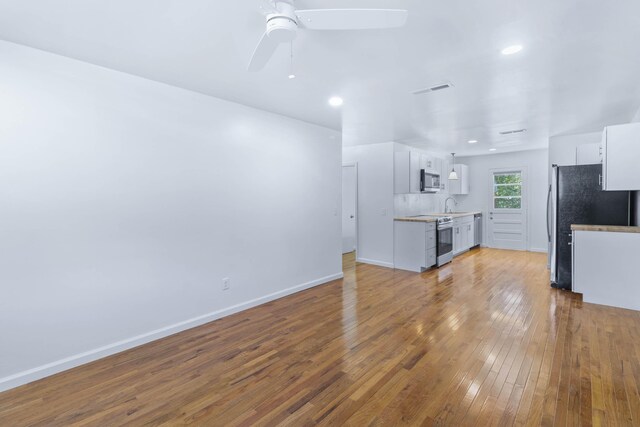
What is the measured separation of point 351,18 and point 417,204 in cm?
586

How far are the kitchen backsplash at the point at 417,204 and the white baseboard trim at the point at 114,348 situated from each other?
3206 millimetres

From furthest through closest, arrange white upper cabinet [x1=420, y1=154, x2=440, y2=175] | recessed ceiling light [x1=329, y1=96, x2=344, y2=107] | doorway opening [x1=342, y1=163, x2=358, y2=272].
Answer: doorway opening [x1=342, y1=163, x2=358, y2=272] → white upper cabinet [x1=420, y1=154, x2=440, y2=175] → recessed ceiling light [x1=329, y1=96, x2=344, y2=107]

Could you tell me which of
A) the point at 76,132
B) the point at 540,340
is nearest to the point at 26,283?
the point at 76,132

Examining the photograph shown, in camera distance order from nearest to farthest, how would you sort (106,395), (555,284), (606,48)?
(106,395), (606,48), (555,284)

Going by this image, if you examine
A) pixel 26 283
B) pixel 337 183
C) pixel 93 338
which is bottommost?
pixel 93 338

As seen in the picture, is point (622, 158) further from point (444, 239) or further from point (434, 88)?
point (444, 239)

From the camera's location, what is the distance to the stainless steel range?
5965 mm

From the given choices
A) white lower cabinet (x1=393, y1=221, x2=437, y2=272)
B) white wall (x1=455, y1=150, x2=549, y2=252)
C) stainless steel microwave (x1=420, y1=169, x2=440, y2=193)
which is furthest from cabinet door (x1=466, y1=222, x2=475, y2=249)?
white lower cabinet (x1=393, y1=221, x2=437, y2=272)

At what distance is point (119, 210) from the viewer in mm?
2828

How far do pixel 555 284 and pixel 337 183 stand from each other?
11.6ft

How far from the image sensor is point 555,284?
4.58 meters

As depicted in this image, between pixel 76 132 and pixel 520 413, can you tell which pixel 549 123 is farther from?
pixel 76 132

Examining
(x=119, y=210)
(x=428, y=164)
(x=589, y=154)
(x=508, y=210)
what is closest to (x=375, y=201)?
(x=428, y=164)

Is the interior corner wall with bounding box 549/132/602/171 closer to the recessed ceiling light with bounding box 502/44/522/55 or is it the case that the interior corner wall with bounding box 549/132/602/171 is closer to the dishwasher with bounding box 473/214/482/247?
the dishwasher with bounding box 473/214/482/247
